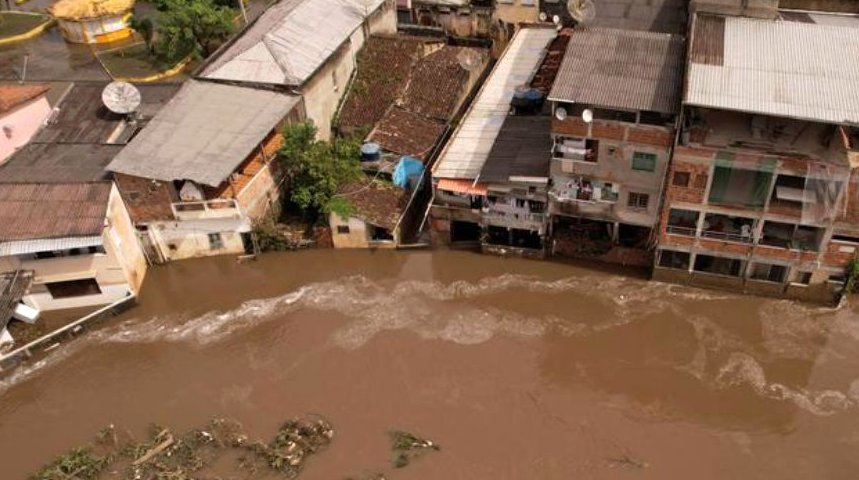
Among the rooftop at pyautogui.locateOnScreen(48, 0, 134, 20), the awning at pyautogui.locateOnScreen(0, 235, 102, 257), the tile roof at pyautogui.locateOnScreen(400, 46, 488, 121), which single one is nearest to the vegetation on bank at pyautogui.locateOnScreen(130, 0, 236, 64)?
the rooftop at pyautogui.locateOnScreen(48, 0, 134, 20)

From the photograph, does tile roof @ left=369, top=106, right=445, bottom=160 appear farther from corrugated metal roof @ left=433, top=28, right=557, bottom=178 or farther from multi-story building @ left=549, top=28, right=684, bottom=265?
multi-story building @ left=549, top=28, right=684, bottom=265

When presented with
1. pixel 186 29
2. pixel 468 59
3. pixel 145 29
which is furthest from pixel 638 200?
pixel 145 29

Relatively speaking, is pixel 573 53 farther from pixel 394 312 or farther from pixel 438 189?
pixel 394 312

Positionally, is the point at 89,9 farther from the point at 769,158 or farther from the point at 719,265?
the point at 769,158

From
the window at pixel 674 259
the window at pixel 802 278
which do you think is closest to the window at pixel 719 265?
the window at pixel 674 259

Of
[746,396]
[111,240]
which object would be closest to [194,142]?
[111,240]

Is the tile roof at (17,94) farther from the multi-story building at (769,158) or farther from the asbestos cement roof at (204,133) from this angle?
the multi-story building at (769,158)

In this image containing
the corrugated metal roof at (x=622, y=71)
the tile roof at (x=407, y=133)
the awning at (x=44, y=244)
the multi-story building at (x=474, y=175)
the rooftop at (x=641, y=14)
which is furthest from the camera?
the tile roof at (x=407, y=133)
